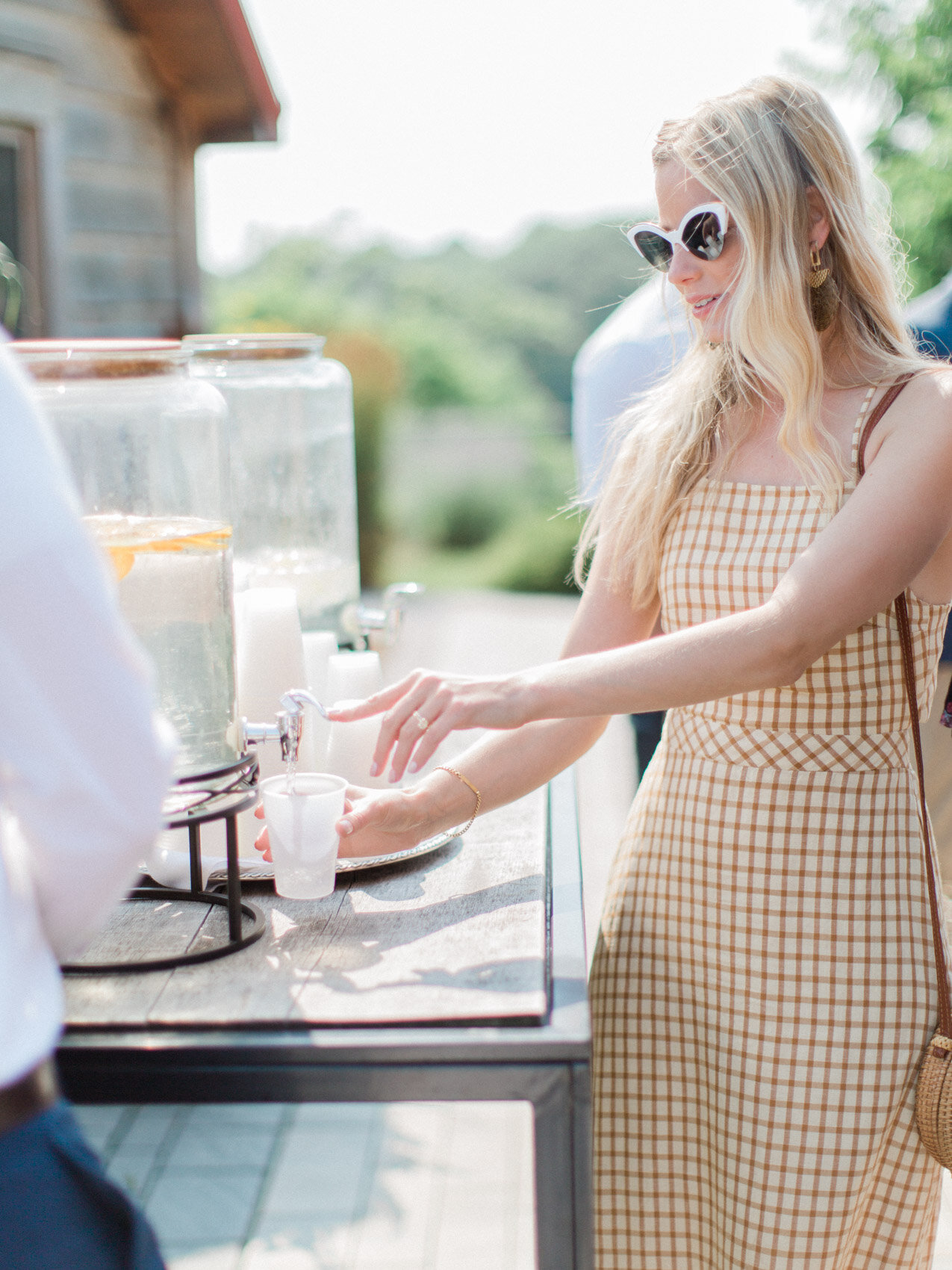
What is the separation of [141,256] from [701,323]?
3.78m

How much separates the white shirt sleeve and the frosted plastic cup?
47cm

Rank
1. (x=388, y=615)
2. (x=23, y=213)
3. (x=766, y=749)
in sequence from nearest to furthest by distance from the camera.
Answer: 1. (x=766, y=749)
2. (x=388, y=615)
3. (x=23, y=213)

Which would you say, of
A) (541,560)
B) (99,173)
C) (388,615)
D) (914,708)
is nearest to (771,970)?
(914,708)

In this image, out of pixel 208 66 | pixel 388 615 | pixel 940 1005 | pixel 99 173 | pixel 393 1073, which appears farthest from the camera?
pixel 208 66

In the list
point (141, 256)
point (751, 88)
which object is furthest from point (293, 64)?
point (751, 88)

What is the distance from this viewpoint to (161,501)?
4.44 ft

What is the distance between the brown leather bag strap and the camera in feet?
4.35

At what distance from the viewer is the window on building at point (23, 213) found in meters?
3.87

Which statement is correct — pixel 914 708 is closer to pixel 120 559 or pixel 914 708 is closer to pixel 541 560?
pixel 120 559

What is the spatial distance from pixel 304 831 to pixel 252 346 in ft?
3.07

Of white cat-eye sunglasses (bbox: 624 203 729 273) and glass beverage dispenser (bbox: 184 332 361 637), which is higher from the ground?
white cat-eye sunglasses (bbox: 624 203 729 273)

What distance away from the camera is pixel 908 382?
136 centimetres

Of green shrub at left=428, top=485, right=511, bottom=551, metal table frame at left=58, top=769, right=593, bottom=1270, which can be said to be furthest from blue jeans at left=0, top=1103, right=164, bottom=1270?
green shrub at left=428, top=485, right=511, bottom=551

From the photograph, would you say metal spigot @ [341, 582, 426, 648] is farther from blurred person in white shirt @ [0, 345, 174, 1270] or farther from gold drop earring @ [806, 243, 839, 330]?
blurred person in white shirt @ [0, 345, 174, 1270]
